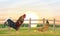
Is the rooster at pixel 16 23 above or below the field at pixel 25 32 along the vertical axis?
above

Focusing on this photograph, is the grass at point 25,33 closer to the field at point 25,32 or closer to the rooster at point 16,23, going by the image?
the field at point 25,32

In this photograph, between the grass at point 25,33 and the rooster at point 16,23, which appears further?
the rooster at point 16,23

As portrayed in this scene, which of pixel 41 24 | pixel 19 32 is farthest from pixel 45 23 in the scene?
pixel 19 32

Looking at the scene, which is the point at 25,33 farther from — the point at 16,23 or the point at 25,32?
the point at 16,23

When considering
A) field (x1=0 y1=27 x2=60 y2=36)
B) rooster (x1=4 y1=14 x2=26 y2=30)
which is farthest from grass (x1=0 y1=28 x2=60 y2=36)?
rooster (x1=4 y1=14 x2=26 y2=30)

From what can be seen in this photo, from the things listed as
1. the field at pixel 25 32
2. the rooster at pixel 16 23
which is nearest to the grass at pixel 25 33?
the field at pixel 25 32

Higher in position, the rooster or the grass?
the rooster

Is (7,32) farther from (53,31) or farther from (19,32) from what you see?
(53,31)

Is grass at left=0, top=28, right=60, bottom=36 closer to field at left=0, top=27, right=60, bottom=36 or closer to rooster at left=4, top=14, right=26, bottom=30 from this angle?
field at left=0, top=27, right=60, bottom=36

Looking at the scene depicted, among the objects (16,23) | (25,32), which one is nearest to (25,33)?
(25,32)

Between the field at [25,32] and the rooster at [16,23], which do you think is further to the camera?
the rooster at [16,23]

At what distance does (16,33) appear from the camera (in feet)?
28.4

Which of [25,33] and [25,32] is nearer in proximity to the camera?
[25,33]

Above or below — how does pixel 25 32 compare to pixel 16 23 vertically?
below
